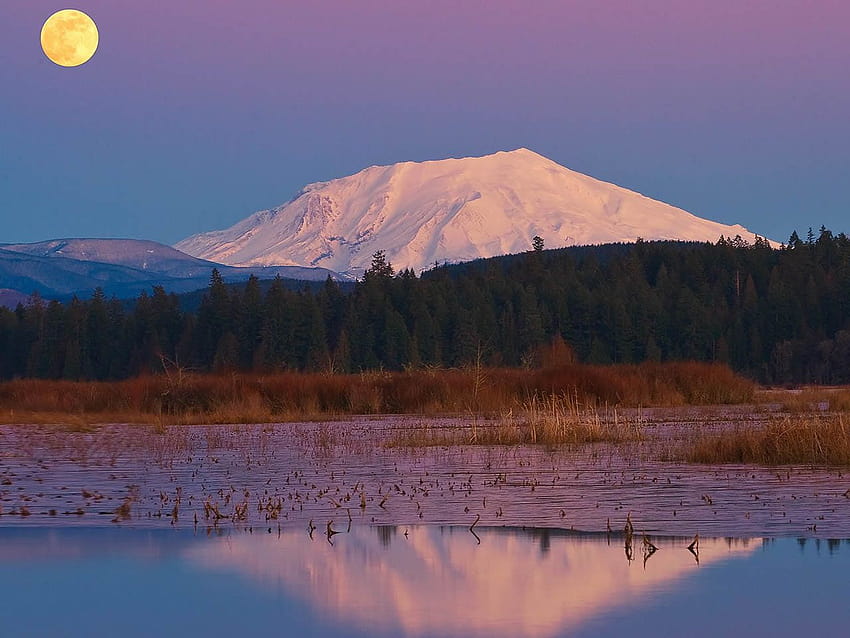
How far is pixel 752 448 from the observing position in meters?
23.4

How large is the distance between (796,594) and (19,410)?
43293 millimetres

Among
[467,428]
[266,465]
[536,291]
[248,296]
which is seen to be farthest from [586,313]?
[266,465]

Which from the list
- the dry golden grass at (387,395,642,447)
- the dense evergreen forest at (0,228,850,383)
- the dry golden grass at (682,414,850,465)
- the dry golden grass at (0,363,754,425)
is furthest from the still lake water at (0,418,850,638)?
the dense evergreen forest at (0,228,850,383)

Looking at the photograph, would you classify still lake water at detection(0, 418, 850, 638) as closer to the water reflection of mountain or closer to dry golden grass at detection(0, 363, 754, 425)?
the water reflection of mountain

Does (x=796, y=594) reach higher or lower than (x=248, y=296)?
lower

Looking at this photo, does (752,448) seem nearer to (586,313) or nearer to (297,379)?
(297,379)

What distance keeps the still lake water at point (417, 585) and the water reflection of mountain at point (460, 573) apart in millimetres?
24

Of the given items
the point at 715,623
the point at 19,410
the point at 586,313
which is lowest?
the point at 715,623

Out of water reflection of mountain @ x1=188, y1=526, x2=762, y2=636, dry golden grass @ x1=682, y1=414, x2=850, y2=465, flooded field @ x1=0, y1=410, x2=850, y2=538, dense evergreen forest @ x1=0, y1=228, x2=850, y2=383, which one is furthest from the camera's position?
dense evergreen forest @ x1=0, y1=228, x2=850, y2=383

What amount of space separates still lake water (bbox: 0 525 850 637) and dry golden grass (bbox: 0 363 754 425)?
27745 mm

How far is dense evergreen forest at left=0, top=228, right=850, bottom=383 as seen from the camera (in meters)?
134

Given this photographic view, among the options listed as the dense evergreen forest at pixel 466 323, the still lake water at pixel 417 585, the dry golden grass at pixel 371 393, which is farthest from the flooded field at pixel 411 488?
the dense evergreen forest at pixel 466 323

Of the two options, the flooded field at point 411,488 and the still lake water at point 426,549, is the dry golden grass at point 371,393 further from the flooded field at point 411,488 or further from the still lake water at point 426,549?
the still lake water at point 426,549

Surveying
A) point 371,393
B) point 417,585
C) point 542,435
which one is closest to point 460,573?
point 417,585
